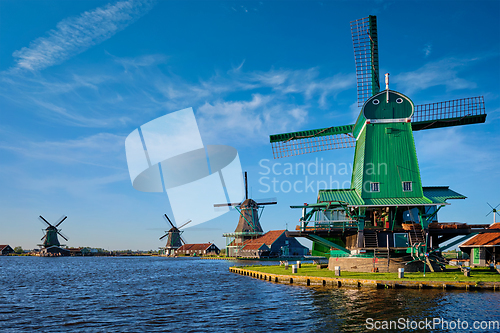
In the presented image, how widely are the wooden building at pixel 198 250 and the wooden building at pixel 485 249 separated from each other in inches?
4115

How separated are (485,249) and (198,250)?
11425 centimetres

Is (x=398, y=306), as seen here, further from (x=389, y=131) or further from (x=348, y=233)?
(x=389, y=131)

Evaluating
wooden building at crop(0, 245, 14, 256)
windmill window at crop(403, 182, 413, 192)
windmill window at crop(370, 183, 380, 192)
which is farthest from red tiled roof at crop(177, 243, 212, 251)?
windmill window at crop(403, 182, 413, 192)

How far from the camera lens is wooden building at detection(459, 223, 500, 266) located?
39.6 m

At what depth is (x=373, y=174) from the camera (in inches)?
1361

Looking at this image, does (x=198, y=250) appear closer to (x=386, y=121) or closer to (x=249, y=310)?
(x=386, y=121)

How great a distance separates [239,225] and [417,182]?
75546 mm

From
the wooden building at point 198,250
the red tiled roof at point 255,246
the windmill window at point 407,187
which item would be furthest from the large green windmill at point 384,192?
the wooden building at point 198,250

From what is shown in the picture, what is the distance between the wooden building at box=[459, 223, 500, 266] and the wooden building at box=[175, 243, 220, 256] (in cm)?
10451

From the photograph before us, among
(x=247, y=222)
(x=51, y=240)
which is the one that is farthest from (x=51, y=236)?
(x=247, y=222)

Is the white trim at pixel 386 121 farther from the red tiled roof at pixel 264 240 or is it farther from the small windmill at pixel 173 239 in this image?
the small windmill at pixel 173 239

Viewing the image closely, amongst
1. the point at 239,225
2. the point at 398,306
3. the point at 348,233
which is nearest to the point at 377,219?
the point at 348,233

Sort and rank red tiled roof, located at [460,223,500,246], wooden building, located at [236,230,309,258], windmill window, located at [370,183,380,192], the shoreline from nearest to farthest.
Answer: the shoreline < windmill window, located at [370,183,380,192] < red tiled roof, located at [460,223,500,246] < wooden building, located at [236,230,309,258]

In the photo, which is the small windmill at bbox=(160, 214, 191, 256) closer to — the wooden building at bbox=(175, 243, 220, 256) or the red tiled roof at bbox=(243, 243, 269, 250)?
the wooden building at bbox=(175, 243, 220, 256)
